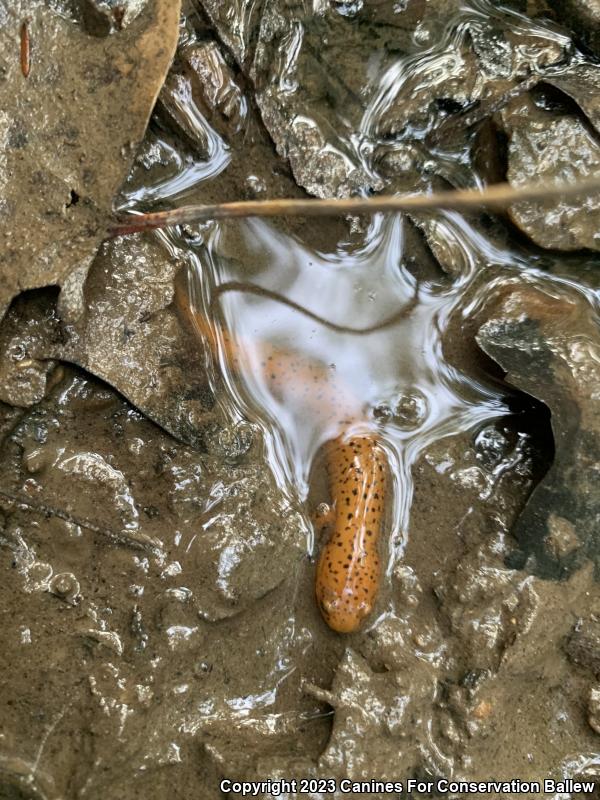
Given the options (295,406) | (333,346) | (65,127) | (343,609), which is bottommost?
(343,609)

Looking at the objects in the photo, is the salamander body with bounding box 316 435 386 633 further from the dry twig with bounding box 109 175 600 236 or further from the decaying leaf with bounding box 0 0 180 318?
the decaying leaf with bounding box 0 0 180 318

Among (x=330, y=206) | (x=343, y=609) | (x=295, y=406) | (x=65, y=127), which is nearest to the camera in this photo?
(x=330, y=206)

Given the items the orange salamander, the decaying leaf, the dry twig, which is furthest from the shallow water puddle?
the decaying leaf

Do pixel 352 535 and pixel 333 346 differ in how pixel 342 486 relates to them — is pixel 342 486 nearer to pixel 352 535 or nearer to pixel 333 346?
pixel 352 535

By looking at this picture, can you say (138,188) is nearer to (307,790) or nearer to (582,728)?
(307,790)

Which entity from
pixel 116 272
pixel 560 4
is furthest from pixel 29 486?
pixel 560 4

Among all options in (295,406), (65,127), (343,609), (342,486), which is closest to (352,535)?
(342,486)

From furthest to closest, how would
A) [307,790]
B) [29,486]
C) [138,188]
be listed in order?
1. [138,188]
2. [29,486]
3. [307,790]
